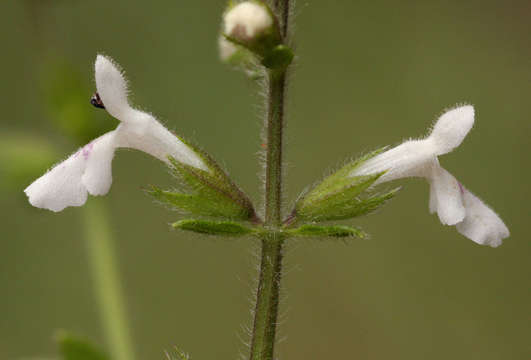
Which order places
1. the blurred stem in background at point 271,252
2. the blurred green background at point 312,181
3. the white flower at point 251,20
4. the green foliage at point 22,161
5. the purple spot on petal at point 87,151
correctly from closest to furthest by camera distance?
the white flower at point 251,20, the blurred stem in background at point 271,252, the purple spot on petal at point 87,151, the green foliage at point 22,161, the blurred green background at point 312,181

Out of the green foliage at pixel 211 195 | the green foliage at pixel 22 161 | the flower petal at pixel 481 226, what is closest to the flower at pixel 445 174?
the flower petal at pixel 481 226

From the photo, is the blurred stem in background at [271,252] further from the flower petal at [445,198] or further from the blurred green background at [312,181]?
the blurred green background at [312,181]

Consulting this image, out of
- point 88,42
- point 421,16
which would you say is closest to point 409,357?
point 421,16

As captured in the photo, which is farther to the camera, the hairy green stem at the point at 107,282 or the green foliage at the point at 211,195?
the hairy green stem at the point at 107,282

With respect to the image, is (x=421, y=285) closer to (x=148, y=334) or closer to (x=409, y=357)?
(x=409, y=357)

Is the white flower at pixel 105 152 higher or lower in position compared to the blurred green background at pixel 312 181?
lower

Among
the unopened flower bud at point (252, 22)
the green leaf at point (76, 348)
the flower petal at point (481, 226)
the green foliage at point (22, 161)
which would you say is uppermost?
the green foliage at point (22, 161)
